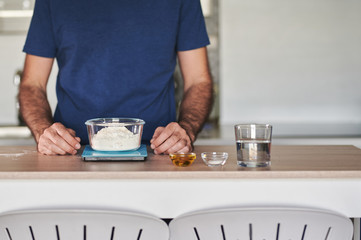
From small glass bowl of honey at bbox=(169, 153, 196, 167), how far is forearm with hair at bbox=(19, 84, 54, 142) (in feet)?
2.01

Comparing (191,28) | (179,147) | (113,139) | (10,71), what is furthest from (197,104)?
(10,71)

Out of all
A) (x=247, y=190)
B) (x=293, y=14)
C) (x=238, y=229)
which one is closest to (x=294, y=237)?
(x=238, y=229)

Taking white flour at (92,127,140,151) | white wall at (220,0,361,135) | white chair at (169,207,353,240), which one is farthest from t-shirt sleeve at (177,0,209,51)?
white wall at (220,0,361,135)

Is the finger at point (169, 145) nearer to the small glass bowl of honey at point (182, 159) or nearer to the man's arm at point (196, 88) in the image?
the small glass bowl of honey at point (182, 159)

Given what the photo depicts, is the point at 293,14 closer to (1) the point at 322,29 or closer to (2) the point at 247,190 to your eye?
(1) the point at 322,29

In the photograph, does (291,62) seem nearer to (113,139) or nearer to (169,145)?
(169,145)

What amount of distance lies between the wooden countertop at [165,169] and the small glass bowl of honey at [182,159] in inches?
0.5

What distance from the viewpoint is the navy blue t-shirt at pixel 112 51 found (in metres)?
1.68

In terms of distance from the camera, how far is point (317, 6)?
3207 millimetres

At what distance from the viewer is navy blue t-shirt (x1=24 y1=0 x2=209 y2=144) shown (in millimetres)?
1684

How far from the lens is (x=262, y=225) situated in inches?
36.9

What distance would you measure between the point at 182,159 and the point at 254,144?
0.18 meters

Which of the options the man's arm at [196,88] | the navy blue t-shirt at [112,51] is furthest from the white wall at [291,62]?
the navy blue t-shirt at [112,51]

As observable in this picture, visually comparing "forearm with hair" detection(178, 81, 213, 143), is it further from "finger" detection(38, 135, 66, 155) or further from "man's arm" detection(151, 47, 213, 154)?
"finger" detection(38, 135, 66, 155)
